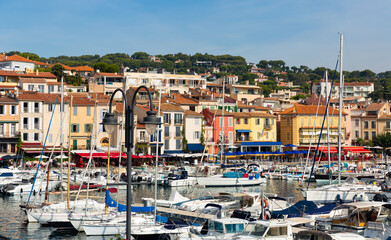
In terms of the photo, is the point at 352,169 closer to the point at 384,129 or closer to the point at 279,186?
the point at 279,186

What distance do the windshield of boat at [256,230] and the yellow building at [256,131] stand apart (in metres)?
61.1

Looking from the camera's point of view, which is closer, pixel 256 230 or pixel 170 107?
pixel 256 230

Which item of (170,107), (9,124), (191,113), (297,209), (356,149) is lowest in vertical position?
(297,209)

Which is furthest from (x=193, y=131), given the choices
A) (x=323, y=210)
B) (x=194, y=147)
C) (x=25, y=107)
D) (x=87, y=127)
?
(x=323, y=210)

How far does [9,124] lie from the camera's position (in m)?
68.7

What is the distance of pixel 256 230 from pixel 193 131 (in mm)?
56707

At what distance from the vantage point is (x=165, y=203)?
128 feet

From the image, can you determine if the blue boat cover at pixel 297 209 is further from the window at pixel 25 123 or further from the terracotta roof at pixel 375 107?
the terracotta roof at pixel 375 107

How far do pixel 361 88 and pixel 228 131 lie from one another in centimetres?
7918

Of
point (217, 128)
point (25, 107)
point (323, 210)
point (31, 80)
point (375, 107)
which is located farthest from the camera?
point (375, 107)

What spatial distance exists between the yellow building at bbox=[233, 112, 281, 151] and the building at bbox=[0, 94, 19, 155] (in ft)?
111

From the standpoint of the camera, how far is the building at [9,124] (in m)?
67.6

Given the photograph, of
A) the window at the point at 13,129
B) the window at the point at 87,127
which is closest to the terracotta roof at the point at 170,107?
the window at the point at 87,127

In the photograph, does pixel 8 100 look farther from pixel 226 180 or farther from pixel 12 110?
pixel 226 180
